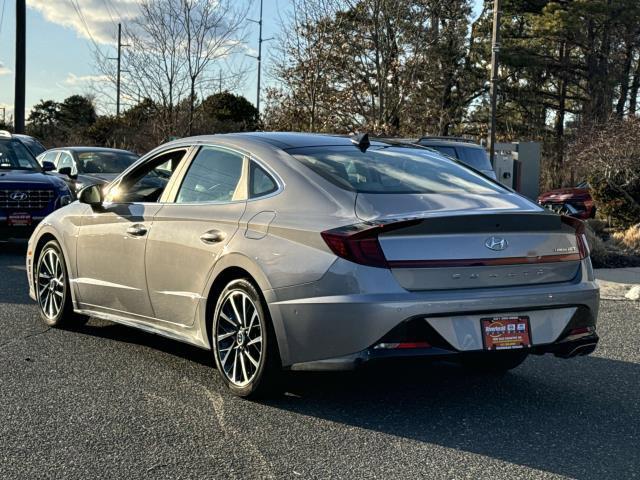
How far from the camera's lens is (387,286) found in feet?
13.8

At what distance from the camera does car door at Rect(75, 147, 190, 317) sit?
573cm

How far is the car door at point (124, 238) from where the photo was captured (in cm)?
573

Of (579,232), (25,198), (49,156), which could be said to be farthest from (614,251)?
(49,156)

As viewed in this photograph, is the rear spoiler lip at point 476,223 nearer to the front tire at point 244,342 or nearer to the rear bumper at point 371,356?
the rear bumper at point 371,356

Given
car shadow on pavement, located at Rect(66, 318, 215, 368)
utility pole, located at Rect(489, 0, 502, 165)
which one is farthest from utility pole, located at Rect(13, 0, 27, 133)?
car shadow on pavement, located at Rect(66, 318, 215, 368)

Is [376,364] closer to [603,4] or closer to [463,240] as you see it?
[463,240]

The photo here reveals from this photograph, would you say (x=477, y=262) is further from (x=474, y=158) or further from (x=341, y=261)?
(x=474, y=158)

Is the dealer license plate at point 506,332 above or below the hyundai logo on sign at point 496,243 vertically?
below

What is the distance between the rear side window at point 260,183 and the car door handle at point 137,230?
1011 mm

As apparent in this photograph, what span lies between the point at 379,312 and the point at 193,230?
1.61 meters

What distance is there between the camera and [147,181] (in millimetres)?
6215

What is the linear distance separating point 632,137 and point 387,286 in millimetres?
13872

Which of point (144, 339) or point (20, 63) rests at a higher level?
point (20, 63)

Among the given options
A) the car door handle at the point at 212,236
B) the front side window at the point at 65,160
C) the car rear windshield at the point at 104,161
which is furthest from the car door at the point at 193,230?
the front side window at the point at 65,160
